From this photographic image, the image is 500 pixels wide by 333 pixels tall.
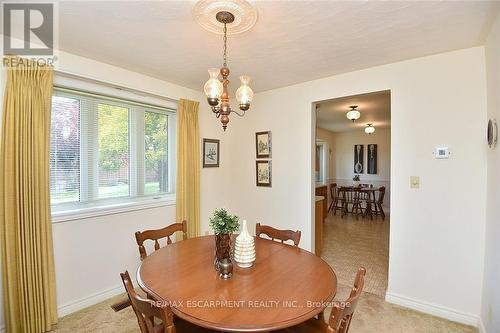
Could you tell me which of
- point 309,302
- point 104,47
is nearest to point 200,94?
point 104,47

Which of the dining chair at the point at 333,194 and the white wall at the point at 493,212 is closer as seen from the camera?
the white wall at the point at 493,212

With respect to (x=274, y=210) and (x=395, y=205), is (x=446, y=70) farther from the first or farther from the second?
(x=274, y=210)

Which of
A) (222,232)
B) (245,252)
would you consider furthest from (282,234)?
(222,232)

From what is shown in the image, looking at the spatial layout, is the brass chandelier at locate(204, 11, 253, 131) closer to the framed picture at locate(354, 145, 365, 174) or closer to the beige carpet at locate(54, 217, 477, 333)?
the beige carpet at locate(54, 217, 477, 333)

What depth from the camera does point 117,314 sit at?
7.50ft

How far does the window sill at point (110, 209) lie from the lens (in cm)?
226

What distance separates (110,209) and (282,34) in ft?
7.44

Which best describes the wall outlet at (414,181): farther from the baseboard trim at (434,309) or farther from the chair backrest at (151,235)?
the chair backrest at (151,235)

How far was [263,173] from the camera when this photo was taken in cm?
350

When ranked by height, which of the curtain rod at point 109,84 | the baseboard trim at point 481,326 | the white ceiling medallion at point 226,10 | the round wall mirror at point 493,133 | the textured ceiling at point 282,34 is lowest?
the baseboard trim at point 481,326

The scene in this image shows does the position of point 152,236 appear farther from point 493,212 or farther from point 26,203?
point 493,212

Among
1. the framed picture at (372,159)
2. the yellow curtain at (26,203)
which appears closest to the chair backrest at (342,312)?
the yellow curtain at (26,203)

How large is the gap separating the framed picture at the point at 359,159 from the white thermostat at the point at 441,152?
6.00 metres

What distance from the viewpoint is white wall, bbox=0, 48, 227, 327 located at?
2258mm
